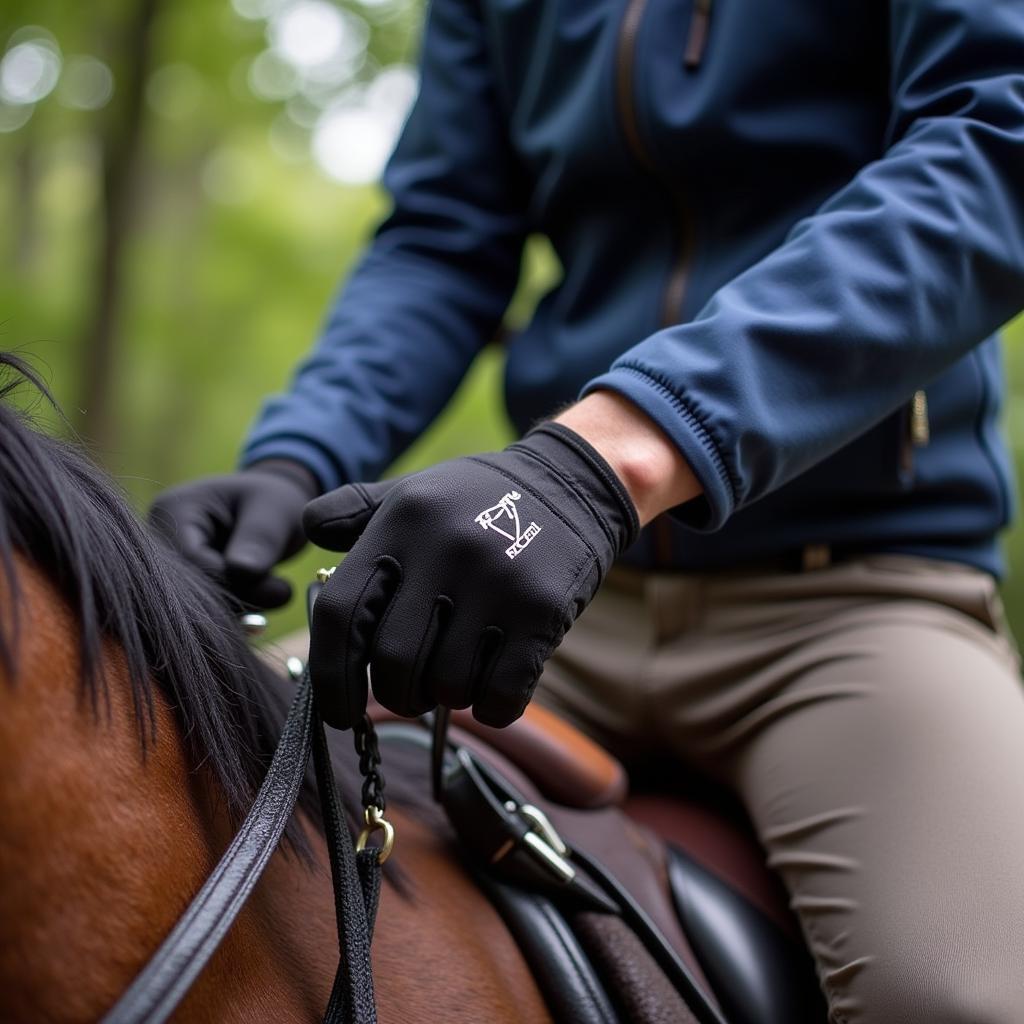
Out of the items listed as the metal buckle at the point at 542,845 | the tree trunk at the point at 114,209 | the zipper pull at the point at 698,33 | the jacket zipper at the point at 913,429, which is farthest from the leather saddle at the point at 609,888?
the tree trunk at the point at 114,209

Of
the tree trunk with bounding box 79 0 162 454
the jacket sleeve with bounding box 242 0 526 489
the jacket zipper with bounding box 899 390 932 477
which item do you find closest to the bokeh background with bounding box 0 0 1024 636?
the tree trunk with bounding box 79 0 162 454

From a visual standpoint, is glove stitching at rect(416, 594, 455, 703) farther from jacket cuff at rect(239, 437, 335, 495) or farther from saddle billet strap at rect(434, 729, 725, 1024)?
jacket cuff at rect(239, 437, 335, 495)

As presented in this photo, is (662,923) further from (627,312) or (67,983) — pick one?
(627,312)

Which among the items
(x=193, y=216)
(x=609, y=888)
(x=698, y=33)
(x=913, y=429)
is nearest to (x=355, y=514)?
(x=609, y=888)

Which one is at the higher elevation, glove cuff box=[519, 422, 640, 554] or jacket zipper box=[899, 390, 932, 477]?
glove cuff box=[519, 422, 640, 554]

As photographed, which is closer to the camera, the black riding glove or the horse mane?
the horse mane

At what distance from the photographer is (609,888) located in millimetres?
1058

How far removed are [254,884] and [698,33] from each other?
119 cm

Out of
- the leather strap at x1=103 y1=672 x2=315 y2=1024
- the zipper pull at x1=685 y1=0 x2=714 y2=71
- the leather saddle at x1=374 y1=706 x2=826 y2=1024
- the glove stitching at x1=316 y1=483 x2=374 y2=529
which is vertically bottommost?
the leather saddle at x1=374 y1=706 x2=826 y2=1024

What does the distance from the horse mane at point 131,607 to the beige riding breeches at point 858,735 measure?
0.57m

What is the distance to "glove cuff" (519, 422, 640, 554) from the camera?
3.09 feet

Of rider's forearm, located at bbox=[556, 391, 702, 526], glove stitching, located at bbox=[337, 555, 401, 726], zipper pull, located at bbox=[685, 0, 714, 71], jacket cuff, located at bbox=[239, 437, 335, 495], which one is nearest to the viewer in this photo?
glove stitching, located at bbox=[337, 555, 401, 726]

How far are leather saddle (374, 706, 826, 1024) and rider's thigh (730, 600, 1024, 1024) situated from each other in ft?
0.18

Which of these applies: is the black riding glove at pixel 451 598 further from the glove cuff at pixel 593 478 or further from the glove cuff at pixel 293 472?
the glove cuff at pixel 293 472
